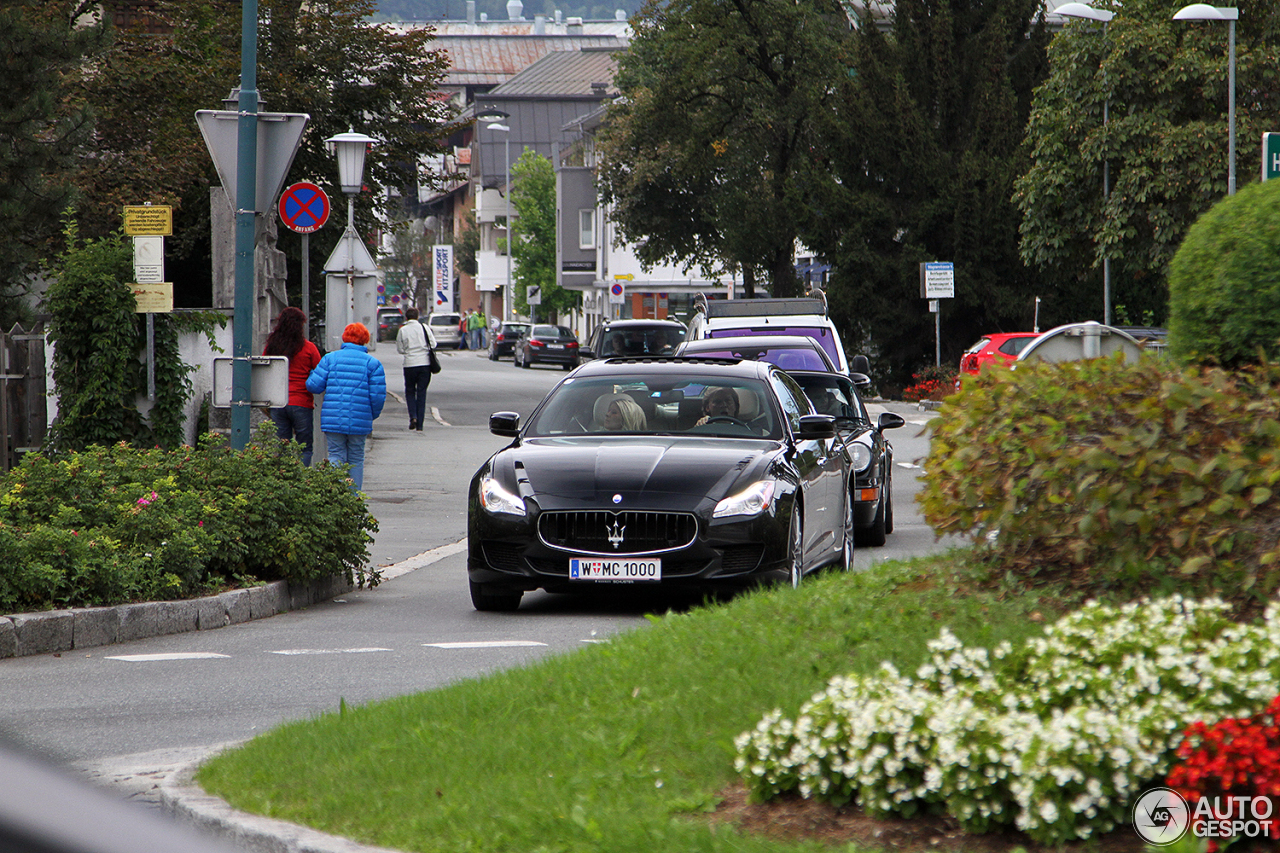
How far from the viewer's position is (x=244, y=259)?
12797mm

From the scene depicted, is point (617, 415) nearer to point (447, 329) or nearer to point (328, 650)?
point (328, 650)

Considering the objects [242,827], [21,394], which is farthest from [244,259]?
[242,827]

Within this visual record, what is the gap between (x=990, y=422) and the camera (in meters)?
6.75

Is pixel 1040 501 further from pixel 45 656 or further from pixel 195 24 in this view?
pixel 195 24

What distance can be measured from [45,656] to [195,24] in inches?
984

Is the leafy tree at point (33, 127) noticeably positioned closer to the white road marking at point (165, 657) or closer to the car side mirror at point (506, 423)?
the car side mirror at point (506, 423)

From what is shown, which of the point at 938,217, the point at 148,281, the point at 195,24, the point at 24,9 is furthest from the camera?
the point at 938,217

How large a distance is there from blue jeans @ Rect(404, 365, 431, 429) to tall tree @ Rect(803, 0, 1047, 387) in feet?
53.7

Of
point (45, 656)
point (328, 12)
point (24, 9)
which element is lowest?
point (45, 656)

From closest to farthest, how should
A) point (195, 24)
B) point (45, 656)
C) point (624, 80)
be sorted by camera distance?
1. point (45, 656)
2. point (195, 24)
3. point (624, 80)

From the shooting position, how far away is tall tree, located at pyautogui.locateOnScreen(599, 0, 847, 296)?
46.2 meters

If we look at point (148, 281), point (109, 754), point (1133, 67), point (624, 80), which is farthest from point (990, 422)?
point (624, 80)

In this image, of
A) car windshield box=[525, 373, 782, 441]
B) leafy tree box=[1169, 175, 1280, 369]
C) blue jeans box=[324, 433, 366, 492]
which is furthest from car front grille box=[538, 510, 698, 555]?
blue jeans box=[324, 433, 366, 492]

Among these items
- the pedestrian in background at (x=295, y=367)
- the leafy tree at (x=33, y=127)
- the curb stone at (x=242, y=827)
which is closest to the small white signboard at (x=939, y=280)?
the leafy tree at (x=33, y=127)
